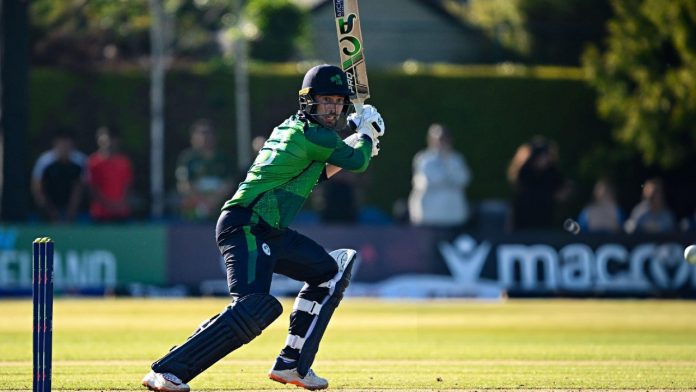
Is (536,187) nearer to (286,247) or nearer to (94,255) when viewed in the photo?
(94,255)

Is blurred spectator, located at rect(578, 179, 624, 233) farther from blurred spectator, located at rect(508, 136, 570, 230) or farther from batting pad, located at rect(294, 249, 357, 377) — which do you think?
batting pad, located at rect(294, 249, 357, 377)

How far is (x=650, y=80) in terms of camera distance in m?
22.2

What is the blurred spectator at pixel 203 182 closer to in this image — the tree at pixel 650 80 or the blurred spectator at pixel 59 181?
the blurred spectator at pixel 59 181

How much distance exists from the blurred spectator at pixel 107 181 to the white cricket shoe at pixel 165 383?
1139 centimetres

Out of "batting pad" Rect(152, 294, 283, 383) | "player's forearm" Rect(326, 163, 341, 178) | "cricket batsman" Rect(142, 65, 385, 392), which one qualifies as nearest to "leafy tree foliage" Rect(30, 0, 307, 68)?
"player's forearm" Rect(326, 163, 341, 178)

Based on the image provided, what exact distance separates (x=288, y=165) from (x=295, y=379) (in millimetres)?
1239

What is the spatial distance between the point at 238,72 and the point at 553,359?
13.6 m

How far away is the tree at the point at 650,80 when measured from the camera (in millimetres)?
21500

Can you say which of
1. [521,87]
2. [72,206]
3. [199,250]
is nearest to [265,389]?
[199,250]

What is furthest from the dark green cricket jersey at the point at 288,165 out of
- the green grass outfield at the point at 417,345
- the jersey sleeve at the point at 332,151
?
the green grass outfield at the point at 417,345

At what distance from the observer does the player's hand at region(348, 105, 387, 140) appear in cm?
852

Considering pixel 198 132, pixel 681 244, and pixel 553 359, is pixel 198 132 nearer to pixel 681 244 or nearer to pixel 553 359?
pixel 681 244

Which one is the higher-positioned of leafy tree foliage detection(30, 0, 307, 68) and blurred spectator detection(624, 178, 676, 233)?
leafy tree foliage detection(30, 0, 307, 68)

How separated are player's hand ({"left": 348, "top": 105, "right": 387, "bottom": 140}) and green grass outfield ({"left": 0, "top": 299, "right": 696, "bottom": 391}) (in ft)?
5.05
